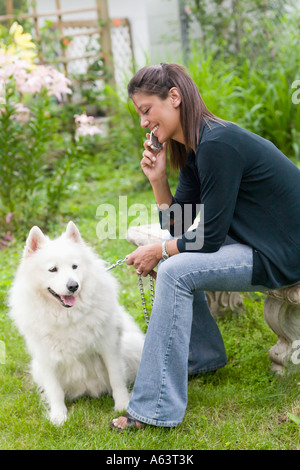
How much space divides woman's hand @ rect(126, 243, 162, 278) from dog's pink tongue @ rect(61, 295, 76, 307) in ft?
1.09

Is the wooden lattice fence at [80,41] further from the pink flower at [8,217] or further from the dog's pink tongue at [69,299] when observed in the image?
the dog's pink tongue at [69,299]

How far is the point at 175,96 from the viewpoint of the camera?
91.6 inches

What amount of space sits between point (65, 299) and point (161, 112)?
3.28ft

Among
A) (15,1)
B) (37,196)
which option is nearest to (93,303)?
(37,196)

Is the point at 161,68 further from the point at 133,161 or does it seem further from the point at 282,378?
the point at 133,161

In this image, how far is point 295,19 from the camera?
24.6 ft

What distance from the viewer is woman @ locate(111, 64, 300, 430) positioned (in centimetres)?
223

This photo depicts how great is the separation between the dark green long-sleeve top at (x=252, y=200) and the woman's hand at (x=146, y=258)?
13cm

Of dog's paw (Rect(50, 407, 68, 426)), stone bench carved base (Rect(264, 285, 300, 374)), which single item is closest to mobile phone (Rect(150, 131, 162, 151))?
stone bench carved base (Rect(264, 285, 300, 374))

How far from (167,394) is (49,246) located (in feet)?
2.96

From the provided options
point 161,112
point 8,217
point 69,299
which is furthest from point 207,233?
point 8,217

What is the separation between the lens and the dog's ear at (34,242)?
2451 millimetres

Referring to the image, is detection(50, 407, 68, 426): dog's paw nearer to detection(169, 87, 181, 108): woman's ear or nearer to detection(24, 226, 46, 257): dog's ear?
detection(24, 226, 46, 257): dog's ear

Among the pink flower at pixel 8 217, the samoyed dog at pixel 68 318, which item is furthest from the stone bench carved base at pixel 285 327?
the pink flower at pixel 8 217
